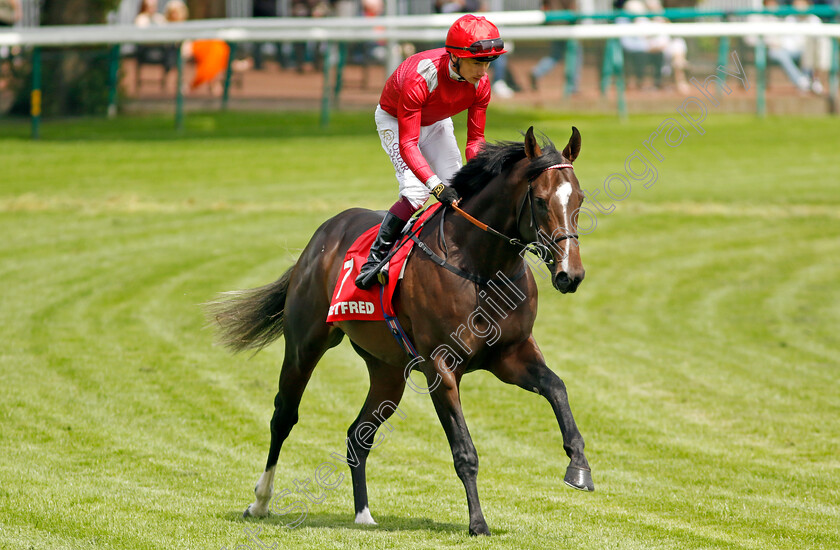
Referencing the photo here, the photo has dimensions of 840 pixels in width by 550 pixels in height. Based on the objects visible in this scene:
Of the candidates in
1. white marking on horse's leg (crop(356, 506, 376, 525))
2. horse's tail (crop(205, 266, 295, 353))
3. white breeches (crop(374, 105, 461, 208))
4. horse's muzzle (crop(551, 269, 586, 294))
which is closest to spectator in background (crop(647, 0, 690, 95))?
horse's tail (crop(205, 266, 295, 353))

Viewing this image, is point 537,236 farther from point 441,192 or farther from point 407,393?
point 407,393

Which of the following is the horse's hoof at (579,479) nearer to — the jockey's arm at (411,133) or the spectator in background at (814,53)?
the jockey's arm at (411,133)

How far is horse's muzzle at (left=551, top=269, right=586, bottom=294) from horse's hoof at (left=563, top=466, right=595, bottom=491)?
2.86ft

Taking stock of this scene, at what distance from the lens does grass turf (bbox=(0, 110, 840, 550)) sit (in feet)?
20.6

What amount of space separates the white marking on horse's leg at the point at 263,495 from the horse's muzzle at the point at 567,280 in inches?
95.9

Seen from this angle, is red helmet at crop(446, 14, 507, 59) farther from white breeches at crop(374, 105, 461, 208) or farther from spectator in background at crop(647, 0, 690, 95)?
spectator in background at crop(647, 0, 690, 95)

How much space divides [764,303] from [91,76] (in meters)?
15.0

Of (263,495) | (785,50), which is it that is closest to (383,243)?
(263,495)

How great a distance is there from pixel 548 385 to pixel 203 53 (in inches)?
724

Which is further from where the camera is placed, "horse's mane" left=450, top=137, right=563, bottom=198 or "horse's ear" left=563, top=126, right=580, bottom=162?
"horse's mane" left=450, top=137, right=563, bottom=198

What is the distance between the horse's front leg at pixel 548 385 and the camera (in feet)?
17.3

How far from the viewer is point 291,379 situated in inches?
266

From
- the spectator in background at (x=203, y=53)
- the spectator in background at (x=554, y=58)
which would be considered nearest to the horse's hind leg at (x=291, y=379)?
the spectator in background at (x=203, y=53)

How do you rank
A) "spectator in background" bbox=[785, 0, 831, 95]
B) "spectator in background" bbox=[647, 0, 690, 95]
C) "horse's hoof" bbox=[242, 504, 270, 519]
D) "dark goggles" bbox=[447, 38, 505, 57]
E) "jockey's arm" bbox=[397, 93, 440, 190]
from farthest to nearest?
"spectator in background" bbox=[785, 0, 831, 95]
"spectator in background" bbox=[647, 0, 690, 95]
"horse's hoof" bbox=[242, 504, 270, 519]
"jockey's arm" bbox=[397, 93, 440, 190]
"dark goggles" bbox=[447, 38, 505, 57]
